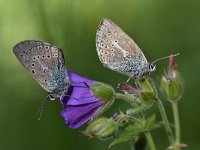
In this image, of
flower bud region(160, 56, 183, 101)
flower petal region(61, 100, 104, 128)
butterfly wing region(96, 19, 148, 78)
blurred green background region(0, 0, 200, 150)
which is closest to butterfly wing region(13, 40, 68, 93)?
flower petal region(61, 100, 104, 128)

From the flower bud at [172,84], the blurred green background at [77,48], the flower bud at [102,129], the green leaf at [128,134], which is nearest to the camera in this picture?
the green leaf at [128,134]

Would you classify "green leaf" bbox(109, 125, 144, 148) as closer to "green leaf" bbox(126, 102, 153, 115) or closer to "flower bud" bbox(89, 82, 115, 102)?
"green leaf" bbox(126, 102, 153, 115)

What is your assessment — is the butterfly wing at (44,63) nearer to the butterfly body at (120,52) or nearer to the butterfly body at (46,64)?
the butterfly body at (46,64)

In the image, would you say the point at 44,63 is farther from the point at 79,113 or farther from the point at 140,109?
the point at 140,109

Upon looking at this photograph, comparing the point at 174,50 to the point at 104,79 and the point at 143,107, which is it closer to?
the point at 104,79

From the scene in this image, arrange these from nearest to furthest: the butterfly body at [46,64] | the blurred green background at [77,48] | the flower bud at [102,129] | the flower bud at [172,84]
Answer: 1. the flower bud at [102,129]
2. the butterfly body at [46,64]
3. the flower bud at [172,84]
4. the blurred green background at [77,48]

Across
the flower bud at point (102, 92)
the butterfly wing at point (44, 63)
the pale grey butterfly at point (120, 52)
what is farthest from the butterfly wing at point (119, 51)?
the butterfly wing at point (44, 63)

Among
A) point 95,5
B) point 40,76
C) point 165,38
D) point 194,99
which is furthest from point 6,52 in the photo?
point 40,76

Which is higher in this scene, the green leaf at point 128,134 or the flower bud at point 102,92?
the flower bud at point 102,92
